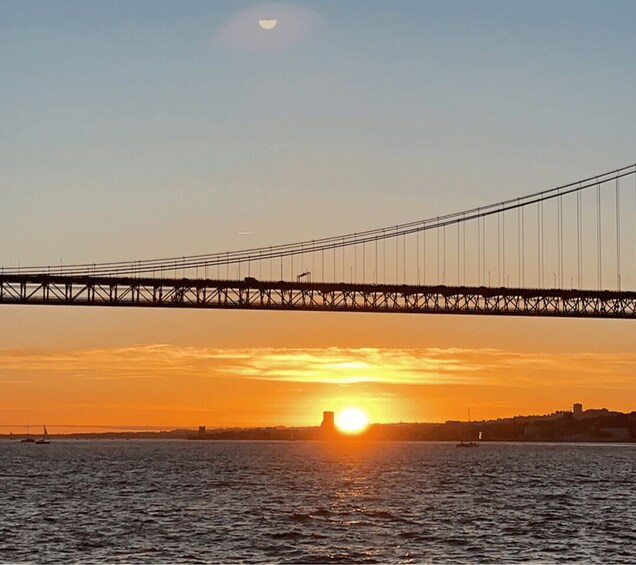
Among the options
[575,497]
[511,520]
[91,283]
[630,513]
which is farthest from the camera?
[91,283]

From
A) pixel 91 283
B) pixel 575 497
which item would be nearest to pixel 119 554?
pixel 575 497

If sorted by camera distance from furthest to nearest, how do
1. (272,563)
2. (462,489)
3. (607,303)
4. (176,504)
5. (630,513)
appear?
(607,303) → (462,489) → (176,504) → (630,513) → (272,563)

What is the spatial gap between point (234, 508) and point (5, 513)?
1047 centimetres

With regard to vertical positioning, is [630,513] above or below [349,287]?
below

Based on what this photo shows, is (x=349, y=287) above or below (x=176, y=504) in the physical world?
above

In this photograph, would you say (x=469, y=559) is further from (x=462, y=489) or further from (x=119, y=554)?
(x=462, y=489)

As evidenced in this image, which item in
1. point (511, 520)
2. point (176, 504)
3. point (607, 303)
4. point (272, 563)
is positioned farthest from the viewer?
point (607, 303)

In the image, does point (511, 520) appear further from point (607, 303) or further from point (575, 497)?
point (607, 303)

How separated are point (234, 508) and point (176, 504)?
3.92 metres

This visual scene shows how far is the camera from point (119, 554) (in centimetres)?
4219

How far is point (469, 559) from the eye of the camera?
41.3 metres

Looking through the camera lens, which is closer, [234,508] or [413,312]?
[234,508]

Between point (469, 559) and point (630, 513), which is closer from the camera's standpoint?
point (469, 559)

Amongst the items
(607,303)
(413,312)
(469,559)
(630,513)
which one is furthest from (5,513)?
(607,303)
